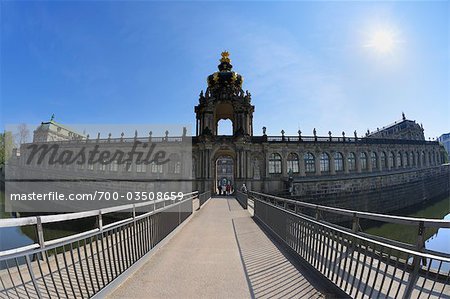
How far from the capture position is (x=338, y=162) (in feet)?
114

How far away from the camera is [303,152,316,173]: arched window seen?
32875mm

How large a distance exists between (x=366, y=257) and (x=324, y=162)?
3228cm

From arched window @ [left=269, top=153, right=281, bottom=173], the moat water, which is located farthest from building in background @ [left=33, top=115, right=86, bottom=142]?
arched window @ [left=269, top=153, right=281, bottom=173]

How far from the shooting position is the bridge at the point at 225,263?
265 centimetres

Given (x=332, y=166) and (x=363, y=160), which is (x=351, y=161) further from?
(x=332, y=166)

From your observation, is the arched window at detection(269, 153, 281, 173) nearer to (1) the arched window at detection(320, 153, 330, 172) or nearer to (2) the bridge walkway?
(1) the arched window at detection(320, 153, 330, 172)

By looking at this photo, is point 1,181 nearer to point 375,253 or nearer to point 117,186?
point 117,186

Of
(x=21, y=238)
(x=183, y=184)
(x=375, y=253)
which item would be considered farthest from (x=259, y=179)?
(x=375, y=253)

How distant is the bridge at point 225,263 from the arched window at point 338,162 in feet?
101

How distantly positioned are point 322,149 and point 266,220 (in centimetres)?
2738

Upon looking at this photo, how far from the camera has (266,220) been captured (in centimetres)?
909

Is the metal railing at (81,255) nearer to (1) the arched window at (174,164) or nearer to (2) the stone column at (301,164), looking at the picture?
(1) the arched window at (174,164)

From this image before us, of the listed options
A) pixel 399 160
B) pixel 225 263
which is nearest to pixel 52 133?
pixel 225 263

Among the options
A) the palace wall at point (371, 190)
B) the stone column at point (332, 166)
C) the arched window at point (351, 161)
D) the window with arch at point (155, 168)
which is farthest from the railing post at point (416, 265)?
the arched window at point (351, 161)
